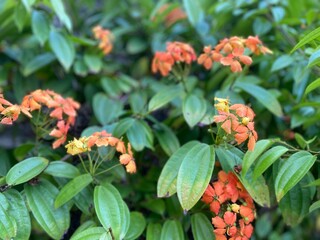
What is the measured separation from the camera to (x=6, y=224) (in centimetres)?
87

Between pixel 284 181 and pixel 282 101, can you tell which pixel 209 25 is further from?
pixel 284 181

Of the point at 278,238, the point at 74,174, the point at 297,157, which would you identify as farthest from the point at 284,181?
the point at 278,238

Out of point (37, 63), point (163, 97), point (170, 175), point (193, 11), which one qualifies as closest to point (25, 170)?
point (170, 175)

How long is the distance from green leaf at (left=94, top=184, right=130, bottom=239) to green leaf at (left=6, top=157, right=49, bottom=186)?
13 centimetres

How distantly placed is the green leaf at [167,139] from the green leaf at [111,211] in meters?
0.22

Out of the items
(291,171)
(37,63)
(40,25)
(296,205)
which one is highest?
(40,25)

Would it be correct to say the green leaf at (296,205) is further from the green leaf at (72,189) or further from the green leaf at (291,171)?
the green leaf at (72,189)

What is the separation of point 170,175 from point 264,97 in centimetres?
37

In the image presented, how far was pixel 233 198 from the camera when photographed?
0.95m

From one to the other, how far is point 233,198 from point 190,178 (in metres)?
0.11

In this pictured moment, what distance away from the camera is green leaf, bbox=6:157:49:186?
0.93m

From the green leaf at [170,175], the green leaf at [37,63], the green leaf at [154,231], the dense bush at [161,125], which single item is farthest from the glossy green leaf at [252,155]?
the green leaf at [37,63]

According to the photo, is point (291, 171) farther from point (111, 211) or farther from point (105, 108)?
point (105, 108)

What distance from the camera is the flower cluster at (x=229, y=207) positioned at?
92 centimetres
